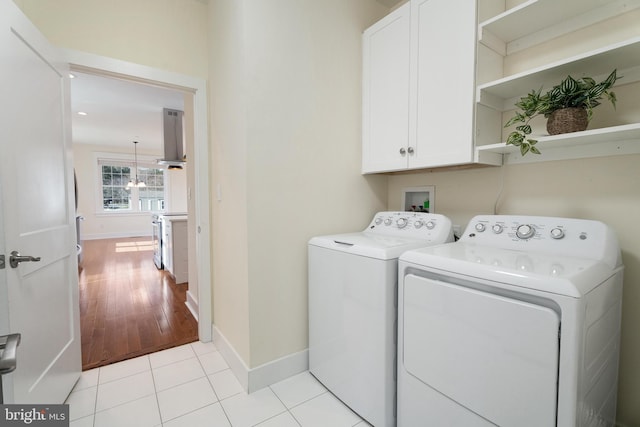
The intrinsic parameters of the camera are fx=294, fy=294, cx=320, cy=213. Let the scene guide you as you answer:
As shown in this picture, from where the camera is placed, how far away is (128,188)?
8.16 metres

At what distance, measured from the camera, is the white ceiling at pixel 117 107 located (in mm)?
3600

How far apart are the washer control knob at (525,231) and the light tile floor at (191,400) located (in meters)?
1.19

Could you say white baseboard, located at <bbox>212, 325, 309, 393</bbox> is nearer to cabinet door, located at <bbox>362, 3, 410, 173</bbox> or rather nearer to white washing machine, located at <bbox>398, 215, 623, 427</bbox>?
white washing machine, located at <bbox>398, 215, 623, 427</bbox>

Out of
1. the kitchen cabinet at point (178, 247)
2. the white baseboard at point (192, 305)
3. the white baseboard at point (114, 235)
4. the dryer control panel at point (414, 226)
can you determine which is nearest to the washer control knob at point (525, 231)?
the dryer control panel at point (414, 226)

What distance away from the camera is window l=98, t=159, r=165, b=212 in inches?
311

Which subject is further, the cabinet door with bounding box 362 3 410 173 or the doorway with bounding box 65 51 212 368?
the doorway with bounding box 65 51 212 368

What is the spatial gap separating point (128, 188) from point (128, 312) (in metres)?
6.52

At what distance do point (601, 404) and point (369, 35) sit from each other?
2.24 m

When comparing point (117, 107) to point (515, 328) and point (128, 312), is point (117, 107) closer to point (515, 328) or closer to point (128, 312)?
point (128, 312)

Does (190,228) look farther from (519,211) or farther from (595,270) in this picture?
(595,270)

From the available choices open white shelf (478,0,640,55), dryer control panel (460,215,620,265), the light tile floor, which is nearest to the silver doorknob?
the light tile floor

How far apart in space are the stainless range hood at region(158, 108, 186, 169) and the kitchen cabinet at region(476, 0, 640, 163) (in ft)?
13.8

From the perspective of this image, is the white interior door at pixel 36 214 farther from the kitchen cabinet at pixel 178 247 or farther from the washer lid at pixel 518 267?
the kitchen cabinet at pixel 178 247

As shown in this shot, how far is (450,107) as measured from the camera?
1.55 metres
